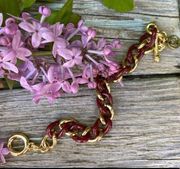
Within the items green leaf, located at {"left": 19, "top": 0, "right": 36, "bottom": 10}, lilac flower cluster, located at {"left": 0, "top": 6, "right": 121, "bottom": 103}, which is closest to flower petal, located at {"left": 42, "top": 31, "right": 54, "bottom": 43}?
lilac flower cluster, located at {"left": 0, "top": 6, "right": 121, "bottom": 103}

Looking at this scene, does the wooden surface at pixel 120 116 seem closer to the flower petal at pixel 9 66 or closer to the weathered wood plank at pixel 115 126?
the weathered wood plank at pixel 115 126

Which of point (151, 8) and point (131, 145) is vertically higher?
point (151, 8)

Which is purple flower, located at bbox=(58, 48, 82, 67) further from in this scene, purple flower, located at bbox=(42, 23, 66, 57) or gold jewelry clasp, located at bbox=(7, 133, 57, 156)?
gold jewelry clasp, located at bbox=(7, 133, 57, 156)

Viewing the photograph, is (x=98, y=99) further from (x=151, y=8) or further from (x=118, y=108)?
(x=151, y=8)

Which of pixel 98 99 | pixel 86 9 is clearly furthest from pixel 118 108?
pixel 86 9

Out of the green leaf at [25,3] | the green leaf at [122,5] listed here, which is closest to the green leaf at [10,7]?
the green leaf at [25,3]

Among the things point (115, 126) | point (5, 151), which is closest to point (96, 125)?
point (115, 126)
